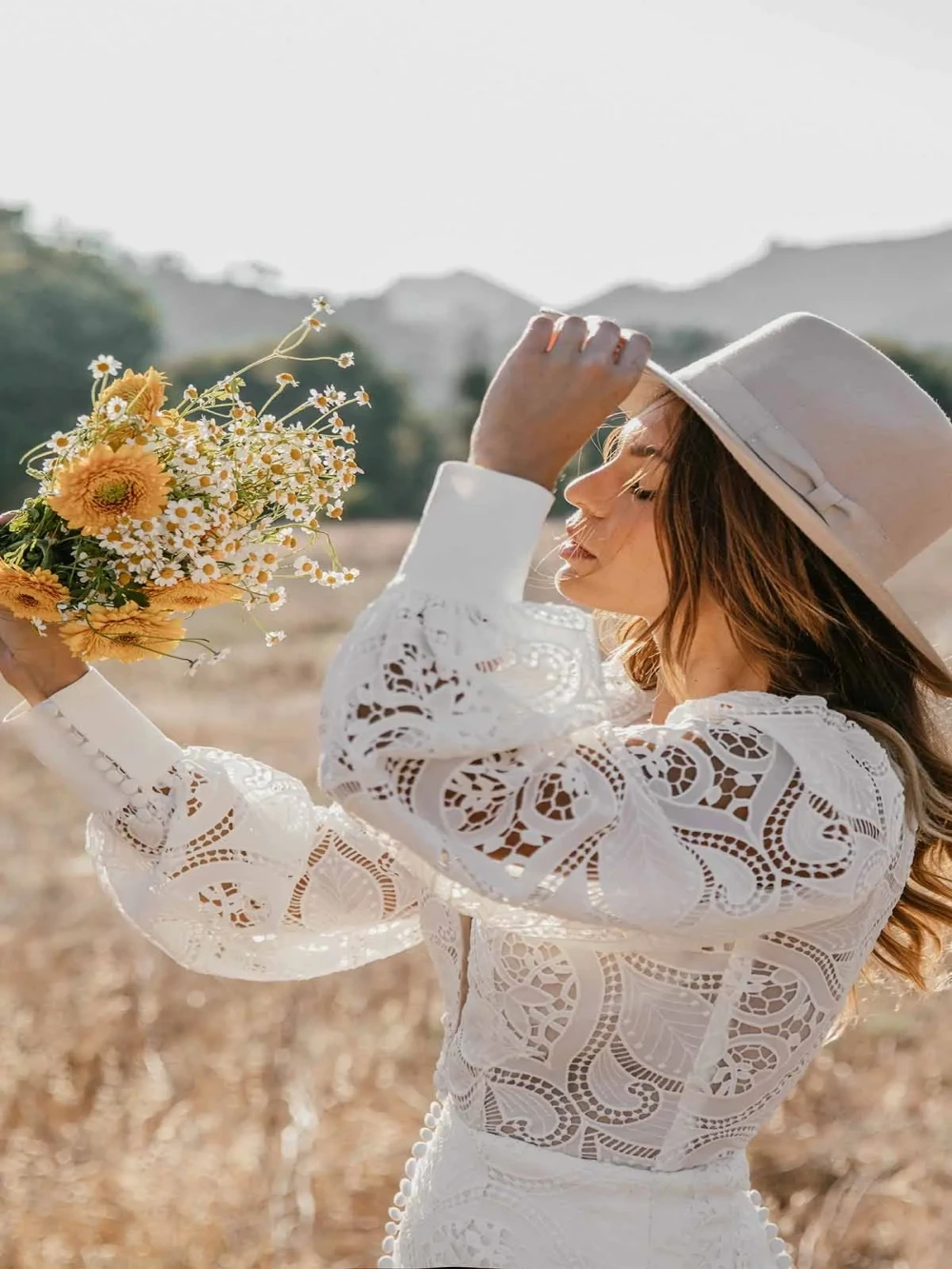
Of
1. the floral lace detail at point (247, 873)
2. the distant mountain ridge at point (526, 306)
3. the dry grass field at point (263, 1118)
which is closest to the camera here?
the floral lace detail at point (247, 873)

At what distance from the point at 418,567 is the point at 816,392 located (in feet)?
1.83

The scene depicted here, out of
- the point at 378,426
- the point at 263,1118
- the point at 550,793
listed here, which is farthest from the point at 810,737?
the point at 378,426

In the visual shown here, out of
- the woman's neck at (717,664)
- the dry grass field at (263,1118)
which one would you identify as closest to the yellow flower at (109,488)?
the woman's neck at (717,664)

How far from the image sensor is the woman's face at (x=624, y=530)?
175cm

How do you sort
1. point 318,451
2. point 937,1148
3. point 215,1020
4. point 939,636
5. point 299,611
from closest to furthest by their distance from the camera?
point 318,451
point 937,1148
point 215,1020
point 939,636
point 299,611

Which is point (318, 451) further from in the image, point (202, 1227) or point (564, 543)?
point (202, 1227)

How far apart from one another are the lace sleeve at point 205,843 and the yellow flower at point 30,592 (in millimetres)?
158

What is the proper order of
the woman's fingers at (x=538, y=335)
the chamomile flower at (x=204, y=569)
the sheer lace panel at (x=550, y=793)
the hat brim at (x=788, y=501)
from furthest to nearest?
the chamomile flower at (x=204, y=569)
the hat brim at (x=788, y=501)
the woman's fingers at (x=538, y=335)
the sheer lace panel at (x=550, y=793)

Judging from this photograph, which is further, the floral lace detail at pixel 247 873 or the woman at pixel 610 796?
the floral lace detail at pixel 247 873

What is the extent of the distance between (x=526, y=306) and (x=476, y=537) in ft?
221

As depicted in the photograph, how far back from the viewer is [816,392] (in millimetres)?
1654

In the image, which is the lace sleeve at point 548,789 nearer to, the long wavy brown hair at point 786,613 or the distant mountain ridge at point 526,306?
the long wavy brown hair at point 786,613

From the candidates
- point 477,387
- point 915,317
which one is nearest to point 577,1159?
Answer: point 477,387

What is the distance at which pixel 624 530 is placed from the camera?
1.76 metres
